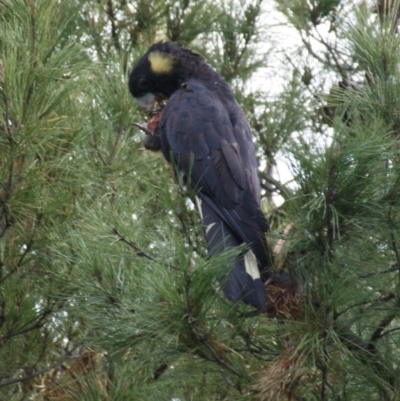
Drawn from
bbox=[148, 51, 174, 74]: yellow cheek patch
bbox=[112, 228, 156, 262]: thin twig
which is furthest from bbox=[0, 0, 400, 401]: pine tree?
bbox=[148, 51, 174, 74]: yellow cheek patch

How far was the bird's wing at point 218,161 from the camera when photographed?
88.0 inches

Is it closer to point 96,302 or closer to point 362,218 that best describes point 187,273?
point 96,302

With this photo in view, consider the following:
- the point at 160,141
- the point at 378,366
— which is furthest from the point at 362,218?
the point at 160,141

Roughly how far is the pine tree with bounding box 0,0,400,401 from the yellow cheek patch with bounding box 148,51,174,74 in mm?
614

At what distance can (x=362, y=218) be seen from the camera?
1.76 meters

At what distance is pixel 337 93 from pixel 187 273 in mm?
657

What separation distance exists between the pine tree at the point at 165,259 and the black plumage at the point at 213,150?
0.06 meters

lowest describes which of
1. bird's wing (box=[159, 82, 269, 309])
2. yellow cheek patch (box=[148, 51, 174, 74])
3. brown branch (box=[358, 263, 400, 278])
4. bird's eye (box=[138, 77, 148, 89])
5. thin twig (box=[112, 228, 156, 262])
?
brown branch (box=[358, 263, 400, 278])

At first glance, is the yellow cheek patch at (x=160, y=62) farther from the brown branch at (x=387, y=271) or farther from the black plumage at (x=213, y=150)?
the brown branch at (x=387, y=271)

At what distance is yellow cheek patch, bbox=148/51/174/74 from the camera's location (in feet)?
10.1

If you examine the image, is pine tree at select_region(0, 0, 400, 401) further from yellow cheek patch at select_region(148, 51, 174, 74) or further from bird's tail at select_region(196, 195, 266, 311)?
yellow cheek patch at select_region(148, 51, 174, 74)

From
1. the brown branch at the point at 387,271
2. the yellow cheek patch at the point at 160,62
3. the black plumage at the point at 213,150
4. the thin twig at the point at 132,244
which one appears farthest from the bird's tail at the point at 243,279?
the yellow cheek patch at the point at 160,62

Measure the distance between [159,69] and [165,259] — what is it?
4.56ft

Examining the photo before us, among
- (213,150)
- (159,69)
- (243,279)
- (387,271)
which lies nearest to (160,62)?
(159,69)
